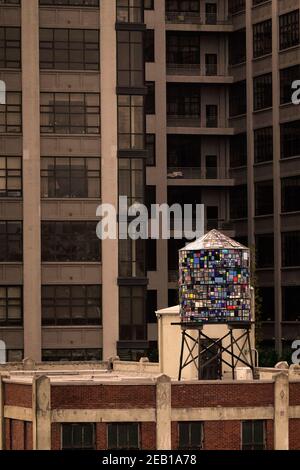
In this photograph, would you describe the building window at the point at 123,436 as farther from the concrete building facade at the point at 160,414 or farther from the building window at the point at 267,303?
the building window at the point at 267,303

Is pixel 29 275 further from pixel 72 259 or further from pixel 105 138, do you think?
pixel 105 138

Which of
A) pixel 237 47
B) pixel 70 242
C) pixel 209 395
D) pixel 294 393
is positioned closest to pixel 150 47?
pixel 237 47

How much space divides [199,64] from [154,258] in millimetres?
16968

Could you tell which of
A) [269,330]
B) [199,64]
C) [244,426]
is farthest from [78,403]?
[199,64]

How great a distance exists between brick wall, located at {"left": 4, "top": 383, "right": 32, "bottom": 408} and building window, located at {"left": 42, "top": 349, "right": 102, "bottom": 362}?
1315 inches

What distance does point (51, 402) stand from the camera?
2795 inches

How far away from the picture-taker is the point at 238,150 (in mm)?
141125

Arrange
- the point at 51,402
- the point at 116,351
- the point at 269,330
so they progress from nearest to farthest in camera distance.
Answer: the point at 51,402
the point at 116,351
the point at 269,330

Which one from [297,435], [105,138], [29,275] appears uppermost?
[105,138]

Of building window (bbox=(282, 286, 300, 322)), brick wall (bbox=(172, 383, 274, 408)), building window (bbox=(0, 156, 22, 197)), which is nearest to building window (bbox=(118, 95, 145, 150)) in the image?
building window (bbox=(0, 156, 22, 197))

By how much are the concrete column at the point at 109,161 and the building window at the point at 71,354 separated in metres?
0.77

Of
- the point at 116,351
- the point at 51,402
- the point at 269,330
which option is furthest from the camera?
the point at 269,330

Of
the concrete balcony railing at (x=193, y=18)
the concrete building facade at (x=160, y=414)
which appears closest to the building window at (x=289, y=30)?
the concrete balcony railing at (x=193, y=18)

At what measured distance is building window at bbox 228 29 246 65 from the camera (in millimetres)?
140000
